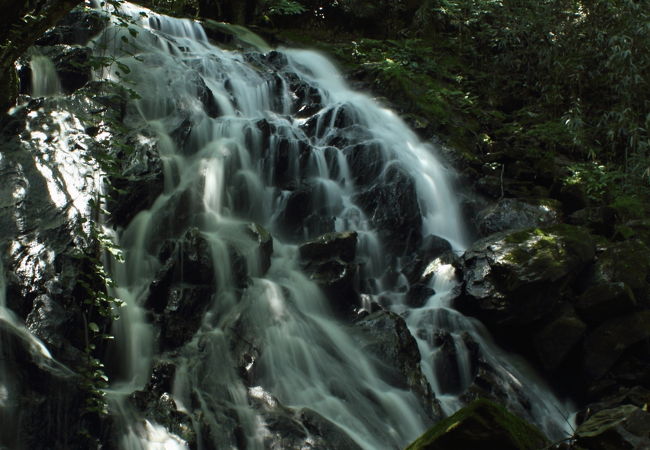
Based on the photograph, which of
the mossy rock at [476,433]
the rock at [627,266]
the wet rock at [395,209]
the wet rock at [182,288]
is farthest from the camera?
the wet rock at [395,209]

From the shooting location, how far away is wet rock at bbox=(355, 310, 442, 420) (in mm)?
6426

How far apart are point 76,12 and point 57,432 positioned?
353 inches

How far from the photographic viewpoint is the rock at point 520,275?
7.66 m

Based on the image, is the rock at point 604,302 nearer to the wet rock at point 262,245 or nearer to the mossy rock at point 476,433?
the wet rock at point 262,245

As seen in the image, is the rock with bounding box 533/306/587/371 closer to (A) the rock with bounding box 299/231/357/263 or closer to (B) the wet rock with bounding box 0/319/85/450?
(A) the rock with bounding box 299/231/357/263

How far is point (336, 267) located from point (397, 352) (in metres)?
1.53

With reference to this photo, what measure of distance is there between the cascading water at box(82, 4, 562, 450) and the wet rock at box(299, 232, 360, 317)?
0.49ft

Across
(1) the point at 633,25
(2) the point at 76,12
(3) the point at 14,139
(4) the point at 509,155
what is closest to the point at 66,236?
(3) the point at 14,139

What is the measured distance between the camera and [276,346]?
21.1 ft

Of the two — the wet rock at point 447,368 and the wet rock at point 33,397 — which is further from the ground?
the wet rock at point 33,397

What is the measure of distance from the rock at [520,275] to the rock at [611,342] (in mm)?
693

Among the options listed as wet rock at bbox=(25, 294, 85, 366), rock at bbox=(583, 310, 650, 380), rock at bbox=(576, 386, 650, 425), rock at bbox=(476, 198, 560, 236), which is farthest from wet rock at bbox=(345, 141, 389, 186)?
wet rock at bbox=(25, 294, 85, 366)

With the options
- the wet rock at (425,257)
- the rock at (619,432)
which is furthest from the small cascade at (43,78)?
the rock at (619,432)

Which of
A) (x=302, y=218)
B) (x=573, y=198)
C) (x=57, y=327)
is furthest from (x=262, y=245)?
(x=573, y=198)
